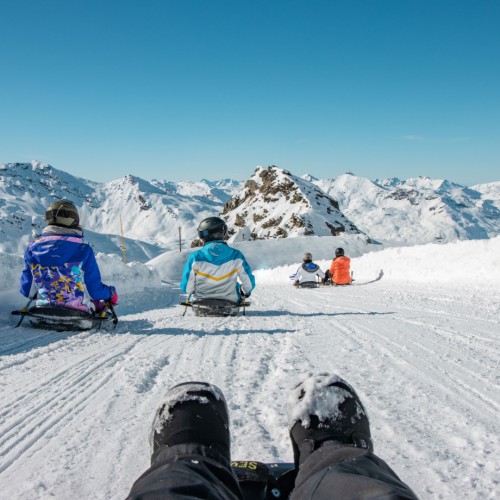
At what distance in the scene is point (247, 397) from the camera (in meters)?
2.74

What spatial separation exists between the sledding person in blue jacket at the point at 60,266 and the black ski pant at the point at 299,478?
413 centimetres

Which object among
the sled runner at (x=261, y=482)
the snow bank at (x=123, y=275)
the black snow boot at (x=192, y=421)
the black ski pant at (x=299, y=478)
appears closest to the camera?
the black ski pant at (x=299, y=478)

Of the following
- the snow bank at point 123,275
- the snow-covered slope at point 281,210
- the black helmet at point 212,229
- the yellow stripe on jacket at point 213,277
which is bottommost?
the snow bank at point 123,275

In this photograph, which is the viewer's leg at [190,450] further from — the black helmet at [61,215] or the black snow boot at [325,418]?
the black helmet at [61,215]

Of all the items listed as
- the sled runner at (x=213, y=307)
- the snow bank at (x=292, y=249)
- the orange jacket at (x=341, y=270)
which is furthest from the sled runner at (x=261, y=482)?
the snow bank at (x=292, y=249)

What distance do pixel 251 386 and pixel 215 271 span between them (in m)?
4.16

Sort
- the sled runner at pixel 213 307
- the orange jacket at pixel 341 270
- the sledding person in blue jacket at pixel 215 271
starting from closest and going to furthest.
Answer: the sled runner at pixel 213 307 → the sledding person in blue jacket at pixel 215 271 → the orange jacket at pixel 341 270

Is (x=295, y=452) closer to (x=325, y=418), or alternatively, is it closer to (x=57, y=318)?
(x=325, y=418)

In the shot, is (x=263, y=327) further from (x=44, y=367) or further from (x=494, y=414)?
(x=494, y=414)

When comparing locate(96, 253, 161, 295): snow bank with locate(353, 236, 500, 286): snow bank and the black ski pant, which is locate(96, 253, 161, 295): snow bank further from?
the black ski pant

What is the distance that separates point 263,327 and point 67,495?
4.01 meters

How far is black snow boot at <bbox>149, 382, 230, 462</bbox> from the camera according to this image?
178cm

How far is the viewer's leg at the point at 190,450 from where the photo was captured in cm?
129

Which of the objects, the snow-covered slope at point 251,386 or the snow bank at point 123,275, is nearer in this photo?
the snow-covered slope at point 251,386
